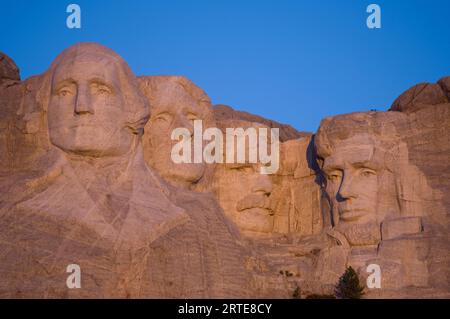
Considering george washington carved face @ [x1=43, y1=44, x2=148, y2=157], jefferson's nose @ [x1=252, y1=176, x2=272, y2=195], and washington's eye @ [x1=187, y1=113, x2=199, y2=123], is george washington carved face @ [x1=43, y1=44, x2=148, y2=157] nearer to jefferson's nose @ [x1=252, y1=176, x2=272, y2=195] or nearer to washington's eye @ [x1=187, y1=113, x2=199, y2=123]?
washington's eye @ [x1=187, y1=113, x2=199, y2=123]

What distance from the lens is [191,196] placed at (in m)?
21.0

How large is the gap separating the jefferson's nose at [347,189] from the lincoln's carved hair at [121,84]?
14.1 ft

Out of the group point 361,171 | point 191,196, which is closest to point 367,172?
point 361,171

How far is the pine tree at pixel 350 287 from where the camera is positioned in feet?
64.8

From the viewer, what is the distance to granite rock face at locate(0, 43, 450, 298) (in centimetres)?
1864

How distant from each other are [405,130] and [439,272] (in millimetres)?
3116

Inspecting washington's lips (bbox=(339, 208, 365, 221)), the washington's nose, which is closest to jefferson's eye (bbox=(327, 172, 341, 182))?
washington's lips (bbox=(339, 208, 365, 221))

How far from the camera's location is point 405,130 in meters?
22.5

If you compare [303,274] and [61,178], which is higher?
[61,178]

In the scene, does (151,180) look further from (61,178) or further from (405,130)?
(405,130)

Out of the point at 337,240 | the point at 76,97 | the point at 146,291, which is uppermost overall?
the point at 76,97

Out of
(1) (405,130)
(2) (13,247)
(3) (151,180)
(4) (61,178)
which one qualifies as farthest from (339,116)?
(2) (13,247)

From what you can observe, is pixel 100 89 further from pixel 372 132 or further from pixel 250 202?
pixel 372 132

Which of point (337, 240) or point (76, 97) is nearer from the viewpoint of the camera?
point (76, 97)
